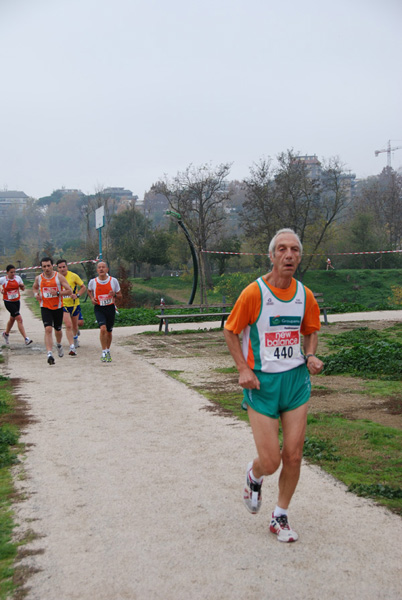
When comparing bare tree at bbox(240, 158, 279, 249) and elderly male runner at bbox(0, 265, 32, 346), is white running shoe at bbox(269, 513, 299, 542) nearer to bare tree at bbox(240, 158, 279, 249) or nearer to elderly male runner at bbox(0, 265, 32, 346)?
elderly male runner at bbox(0, 265, 32, 346)

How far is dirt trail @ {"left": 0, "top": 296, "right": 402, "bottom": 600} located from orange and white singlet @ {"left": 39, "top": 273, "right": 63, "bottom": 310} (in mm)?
4779

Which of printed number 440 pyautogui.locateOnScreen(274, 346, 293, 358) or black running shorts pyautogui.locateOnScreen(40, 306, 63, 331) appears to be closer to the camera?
printed number 440 pyautogui.locateOnScreen(274, 346, 293, 358)

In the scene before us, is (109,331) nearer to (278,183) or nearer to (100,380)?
(100,380)

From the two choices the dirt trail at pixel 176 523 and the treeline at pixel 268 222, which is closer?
the dirt trail at pixel 176 523

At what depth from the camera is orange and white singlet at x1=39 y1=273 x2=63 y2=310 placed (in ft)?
40.2

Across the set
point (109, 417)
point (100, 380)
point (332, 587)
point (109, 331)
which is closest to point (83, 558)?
point (332, 587)

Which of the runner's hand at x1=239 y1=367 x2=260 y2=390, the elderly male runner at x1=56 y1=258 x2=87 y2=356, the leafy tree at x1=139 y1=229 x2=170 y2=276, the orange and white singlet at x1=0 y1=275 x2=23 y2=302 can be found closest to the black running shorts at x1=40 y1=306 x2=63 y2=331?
the elderly male runner at x1=56 y1=258 x2=87 y2=356

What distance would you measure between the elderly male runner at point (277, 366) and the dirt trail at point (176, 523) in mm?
364

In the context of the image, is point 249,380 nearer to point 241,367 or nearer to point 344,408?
point 241,367

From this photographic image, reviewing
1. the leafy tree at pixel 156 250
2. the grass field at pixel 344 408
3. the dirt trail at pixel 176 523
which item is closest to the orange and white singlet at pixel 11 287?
the grass field at pixel 344 408

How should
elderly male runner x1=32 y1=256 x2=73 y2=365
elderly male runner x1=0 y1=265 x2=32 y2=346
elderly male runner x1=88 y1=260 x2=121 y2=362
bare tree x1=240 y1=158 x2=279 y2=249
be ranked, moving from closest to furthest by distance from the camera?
elderly male runner x1=88 y1=260 x2=121 y2=362
elderly male runner x1=32 y1=256 x2=73 y2=365
elderly male runner x1=0 y1=265 x2=32 y2=346
bare tree x1=240 y1=158 x2=279 y2=249

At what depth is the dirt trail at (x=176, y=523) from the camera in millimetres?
3561

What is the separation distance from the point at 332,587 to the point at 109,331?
30.3 ft

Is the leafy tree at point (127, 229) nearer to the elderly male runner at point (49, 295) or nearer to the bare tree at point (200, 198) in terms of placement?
the bare tree at point (200, 198)
